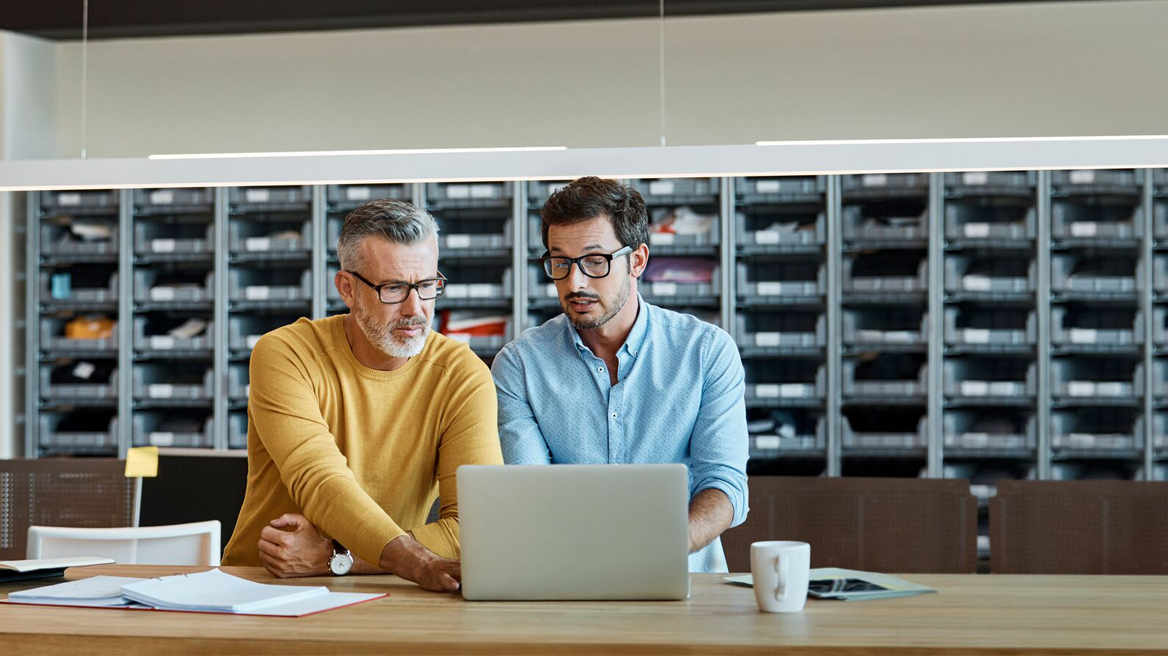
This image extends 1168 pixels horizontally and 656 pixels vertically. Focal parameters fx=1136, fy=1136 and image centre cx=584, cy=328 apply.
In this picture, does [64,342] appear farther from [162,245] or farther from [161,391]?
[162,245]

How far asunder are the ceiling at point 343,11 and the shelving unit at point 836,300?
0.87m

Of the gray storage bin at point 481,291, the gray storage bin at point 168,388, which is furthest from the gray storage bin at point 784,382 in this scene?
the gray storage bin at point 168,388

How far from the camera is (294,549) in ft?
5.66

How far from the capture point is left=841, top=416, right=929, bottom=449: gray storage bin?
4770mm

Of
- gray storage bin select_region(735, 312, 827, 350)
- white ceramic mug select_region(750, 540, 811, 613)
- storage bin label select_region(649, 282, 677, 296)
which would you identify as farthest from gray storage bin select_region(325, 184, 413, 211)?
white ceramic mug select_region(750, 540, 811, 613)

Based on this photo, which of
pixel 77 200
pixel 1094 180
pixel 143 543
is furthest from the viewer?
pixel 77 200

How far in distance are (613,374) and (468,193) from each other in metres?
2.89

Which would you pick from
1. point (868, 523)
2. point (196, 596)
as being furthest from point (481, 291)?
point (196, 596)

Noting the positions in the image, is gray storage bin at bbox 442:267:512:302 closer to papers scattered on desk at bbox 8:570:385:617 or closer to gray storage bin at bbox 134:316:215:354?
gray storage bin at bbox 134:316:215:354

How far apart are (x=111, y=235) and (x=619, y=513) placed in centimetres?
448

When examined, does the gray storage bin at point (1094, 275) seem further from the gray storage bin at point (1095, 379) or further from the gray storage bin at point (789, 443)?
the gray storage bin at point (789, 443)

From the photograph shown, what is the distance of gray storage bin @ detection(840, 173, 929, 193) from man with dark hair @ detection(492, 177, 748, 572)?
2772 millimetres

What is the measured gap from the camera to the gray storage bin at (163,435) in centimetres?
520

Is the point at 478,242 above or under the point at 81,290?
above
